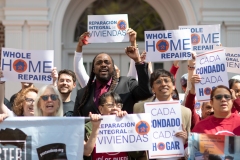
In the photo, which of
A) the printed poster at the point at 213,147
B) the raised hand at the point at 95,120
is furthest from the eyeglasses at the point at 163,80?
the raised hand at the point at 95,120

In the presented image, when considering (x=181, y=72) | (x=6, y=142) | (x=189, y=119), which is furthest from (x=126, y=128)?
(x=181, y=72)

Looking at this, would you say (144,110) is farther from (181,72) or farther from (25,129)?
(181,72)

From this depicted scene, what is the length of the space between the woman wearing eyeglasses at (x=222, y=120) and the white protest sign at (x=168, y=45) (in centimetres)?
130

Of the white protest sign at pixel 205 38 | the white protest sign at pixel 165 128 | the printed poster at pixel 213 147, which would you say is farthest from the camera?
the white protest sign at pixel 205 38

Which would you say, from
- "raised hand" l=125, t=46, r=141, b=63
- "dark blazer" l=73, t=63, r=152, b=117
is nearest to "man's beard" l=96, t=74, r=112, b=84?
"dark blazer" l=73, t=63, r=152, b=117

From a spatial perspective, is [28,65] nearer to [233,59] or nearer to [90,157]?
[90,157]

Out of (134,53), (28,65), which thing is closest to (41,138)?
(134,53)

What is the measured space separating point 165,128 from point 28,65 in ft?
6.54

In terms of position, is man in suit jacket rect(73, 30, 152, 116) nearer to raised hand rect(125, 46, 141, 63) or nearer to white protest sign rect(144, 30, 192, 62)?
raised hand rect(125, 46, 141, 63)

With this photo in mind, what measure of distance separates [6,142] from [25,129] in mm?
202

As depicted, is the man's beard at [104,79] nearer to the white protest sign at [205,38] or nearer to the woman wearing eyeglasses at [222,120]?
the woman wearing eyeglasses at [222,120]

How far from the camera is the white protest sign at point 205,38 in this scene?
745 centimetres

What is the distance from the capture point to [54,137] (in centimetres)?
502

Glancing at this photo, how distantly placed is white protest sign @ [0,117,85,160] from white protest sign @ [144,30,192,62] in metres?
1.70
